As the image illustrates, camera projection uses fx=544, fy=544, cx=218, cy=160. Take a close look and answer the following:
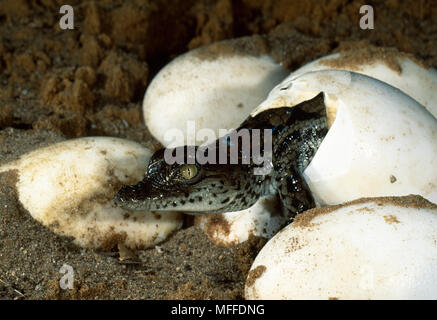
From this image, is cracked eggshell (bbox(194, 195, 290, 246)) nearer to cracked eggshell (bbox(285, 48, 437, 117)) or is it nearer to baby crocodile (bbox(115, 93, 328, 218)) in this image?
baby crocodile (bbox(115, 93, 328, 218))

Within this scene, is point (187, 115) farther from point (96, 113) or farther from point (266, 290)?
point (266, 290)

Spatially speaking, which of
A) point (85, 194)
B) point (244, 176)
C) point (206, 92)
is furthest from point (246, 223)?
point (206, 92)

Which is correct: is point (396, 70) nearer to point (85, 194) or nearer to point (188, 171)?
point (188, 171)

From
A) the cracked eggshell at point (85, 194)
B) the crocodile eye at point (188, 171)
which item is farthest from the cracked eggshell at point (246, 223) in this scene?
the crocodile eye at point (188, 171)

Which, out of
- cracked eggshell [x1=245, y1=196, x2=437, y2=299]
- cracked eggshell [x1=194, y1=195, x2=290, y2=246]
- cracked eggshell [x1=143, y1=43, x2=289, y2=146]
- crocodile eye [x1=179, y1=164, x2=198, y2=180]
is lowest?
cracked eggshell [x1=194, y1=195, x2=290, y2=246]

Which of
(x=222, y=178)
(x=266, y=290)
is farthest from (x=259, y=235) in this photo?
(x=266, y=290)

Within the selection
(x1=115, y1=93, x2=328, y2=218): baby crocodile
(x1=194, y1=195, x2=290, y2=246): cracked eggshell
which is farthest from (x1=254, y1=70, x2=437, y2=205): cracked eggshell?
(x1=194, y1=195, x2=290, y2=246): cracked eggshell
